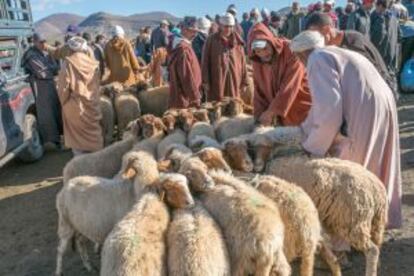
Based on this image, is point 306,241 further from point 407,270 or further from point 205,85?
point 205,85

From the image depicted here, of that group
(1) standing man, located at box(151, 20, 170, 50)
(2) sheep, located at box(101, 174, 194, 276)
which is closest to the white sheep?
(2) sheep, located at box(101, 174, 194, 276)

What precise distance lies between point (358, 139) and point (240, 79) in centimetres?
453

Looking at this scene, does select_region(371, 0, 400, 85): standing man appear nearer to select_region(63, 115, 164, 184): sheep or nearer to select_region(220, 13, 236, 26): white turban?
select_region(220, 13, 236, 26): white turban

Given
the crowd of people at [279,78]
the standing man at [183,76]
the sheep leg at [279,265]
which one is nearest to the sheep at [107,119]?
the crowd of people at [279,78]

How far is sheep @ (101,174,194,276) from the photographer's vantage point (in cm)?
319

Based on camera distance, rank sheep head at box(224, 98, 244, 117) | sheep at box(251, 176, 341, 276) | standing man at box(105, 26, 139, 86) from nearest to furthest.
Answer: sheep at box(251, 176, 341, 276)
sheep head at box(224, 98, 244, 117)
standing man at box(105, 26, 139, 86)

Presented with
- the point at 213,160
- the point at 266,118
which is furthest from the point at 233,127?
the point at 213,160

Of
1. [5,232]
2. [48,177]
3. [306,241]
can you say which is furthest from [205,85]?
[306,241]

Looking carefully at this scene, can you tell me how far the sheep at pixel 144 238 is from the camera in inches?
126

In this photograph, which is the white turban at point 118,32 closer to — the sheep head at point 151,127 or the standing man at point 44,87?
the standing man at point 44,87

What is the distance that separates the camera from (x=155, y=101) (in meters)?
9.84

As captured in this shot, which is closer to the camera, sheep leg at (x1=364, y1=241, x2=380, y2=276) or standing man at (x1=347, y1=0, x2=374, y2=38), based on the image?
sheep leg at (x1=364, y1=241, x2=380, y2=276)

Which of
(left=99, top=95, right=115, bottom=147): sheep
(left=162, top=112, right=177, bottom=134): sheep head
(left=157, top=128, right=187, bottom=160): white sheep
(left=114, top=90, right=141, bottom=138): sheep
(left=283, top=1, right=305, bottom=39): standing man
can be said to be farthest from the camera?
(left=283, top=1, right=305, bottom=39): standing man

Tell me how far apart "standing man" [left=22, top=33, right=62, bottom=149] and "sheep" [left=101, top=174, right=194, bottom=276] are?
6731mm
